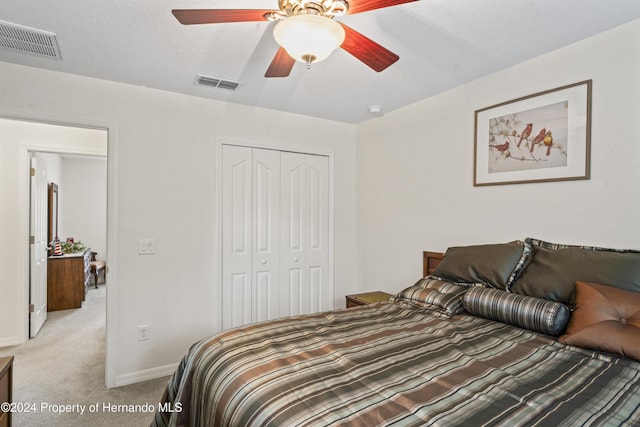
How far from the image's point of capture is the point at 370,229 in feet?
11.9

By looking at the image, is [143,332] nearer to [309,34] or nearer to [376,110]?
[309,34]

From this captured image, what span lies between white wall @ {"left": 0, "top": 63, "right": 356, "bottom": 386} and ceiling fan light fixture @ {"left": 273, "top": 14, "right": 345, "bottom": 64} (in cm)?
184

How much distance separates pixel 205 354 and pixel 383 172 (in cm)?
252

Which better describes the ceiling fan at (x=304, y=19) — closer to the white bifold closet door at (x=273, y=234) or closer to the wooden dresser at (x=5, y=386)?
the white bifold closet door at (x=273, y=234)

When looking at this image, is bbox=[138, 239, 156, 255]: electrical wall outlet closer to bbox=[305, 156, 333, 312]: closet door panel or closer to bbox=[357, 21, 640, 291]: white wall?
→ bbox=[305, 156, 333, 312]: closet door panel

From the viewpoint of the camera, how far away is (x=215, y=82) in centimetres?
262

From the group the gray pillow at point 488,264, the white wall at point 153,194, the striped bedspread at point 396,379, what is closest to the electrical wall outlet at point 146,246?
the white wall at point 153,194

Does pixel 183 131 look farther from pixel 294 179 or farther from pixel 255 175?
pixel 294 179

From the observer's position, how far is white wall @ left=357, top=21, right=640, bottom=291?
1.84 meters

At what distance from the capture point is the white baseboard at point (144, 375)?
8.59ft

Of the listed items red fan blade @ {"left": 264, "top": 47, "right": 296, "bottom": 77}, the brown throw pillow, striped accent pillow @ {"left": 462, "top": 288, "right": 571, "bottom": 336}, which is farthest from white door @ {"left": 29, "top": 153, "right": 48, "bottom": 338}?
the brown throw pillow

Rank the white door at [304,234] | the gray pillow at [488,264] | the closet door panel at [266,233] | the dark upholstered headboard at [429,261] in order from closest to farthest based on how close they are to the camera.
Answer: the gray pillow at [488,264], the dark upholstered headboard at [429,261], the closet door panel at [266,233], the white door at [304,234]

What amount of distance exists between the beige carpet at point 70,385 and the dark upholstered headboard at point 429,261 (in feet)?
7.71

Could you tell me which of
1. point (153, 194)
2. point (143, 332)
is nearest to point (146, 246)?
point (153, 194)
